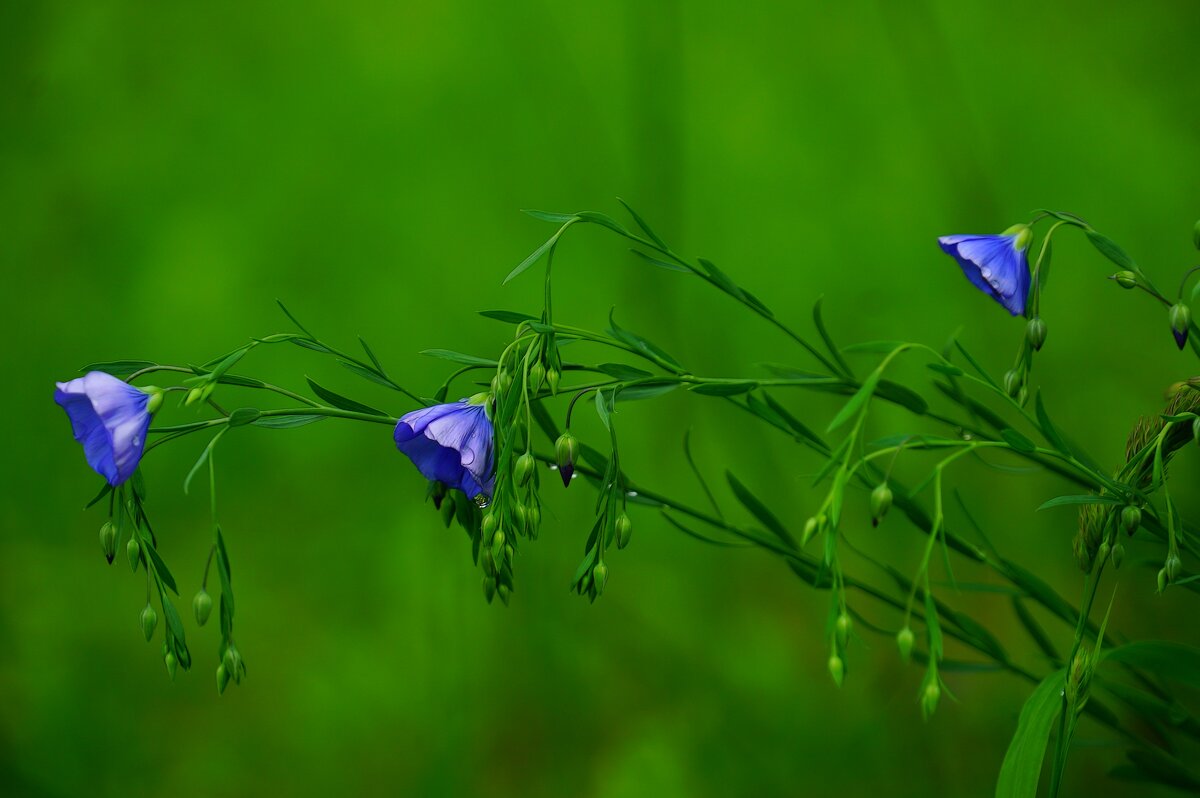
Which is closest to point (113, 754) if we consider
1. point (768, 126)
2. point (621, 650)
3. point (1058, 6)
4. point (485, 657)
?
point (485, 657)

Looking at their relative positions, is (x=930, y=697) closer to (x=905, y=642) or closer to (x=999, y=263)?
(x=905, y=642)

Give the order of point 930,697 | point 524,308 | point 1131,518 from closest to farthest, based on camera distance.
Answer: point 930,697 → point 1131,518 → point 524,308

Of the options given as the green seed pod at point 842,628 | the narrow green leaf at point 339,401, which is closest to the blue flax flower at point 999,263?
the green seed pod at point 842,628

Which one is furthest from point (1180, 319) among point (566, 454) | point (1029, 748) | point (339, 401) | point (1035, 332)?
point (339, 401)

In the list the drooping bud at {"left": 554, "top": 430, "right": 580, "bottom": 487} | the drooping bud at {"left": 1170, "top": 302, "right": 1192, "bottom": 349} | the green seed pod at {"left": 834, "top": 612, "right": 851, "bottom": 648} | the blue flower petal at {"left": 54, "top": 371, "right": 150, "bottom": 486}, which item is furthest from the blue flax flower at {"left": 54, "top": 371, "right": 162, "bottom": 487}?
the drooping bud at {"left": 1170, "top": 302, "right": 1192, "bottom": 349}

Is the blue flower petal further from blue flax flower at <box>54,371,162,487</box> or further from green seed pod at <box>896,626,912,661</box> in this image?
green seed pod at <box>896,626,912,661</box>
